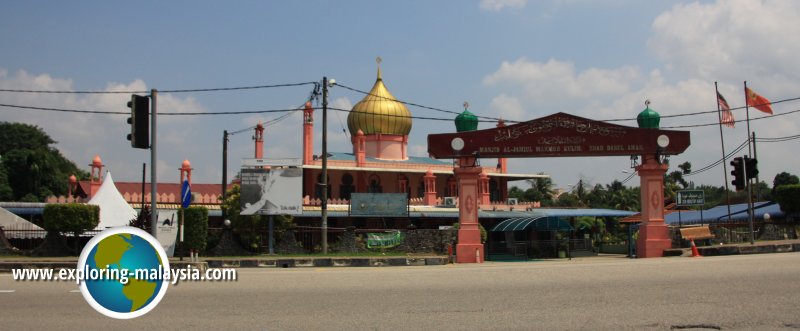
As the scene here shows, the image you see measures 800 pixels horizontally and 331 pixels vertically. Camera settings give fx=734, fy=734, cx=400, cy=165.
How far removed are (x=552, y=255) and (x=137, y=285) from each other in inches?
1008

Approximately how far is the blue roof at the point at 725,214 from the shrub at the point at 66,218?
91.9 ft

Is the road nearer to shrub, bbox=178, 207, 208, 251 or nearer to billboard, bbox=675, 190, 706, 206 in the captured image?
shrub, bbox=178, 207, 208, 251

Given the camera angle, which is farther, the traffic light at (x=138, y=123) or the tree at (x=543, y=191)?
the tree at (x=543, y=191)

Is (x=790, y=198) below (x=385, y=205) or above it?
above

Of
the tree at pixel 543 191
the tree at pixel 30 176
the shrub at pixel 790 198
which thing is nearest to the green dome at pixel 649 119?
the shrub at pixel 790 198

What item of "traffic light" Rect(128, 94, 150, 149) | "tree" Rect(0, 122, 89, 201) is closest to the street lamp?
"traffic light" Rect(128, 94, 150, 149)

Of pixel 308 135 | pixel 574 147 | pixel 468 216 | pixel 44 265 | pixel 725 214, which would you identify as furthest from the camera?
pixel 725 214

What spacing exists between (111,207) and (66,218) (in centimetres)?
699

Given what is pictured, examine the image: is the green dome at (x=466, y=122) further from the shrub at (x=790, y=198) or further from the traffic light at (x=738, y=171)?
the shrub at (x=790, y=198)

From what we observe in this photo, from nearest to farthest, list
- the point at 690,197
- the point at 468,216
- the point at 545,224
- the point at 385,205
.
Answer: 1. the point at 468,216
2. the point at 545,224
3. the point at 385,205
4. the point at 690,197

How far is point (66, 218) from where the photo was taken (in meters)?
26.2

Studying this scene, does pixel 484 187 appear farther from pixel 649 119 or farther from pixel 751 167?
pixel 751 167

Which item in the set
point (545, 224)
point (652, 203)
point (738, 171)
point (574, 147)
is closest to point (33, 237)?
point (545, 224)

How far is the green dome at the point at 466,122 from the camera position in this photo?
2984 centimetres
